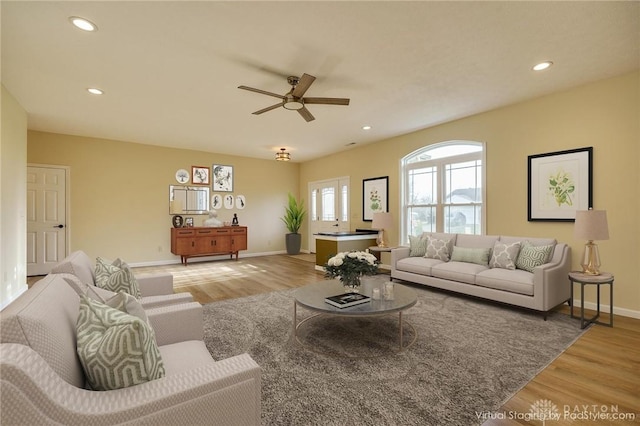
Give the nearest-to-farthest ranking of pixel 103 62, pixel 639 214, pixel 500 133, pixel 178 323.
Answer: pixel 178 323 < pixel 103 62 < pixel 639 214 < pixel 500 133

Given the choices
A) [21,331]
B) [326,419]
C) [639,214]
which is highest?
[639,214]

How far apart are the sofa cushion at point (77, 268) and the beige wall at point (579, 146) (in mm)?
4987

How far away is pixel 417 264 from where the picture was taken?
4.60 m

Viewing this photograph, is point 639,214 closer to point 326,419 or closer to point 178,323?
point 326,419

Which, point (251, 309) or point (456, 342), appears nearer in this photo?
point (456, 342)

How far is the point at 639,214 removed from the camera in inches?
131

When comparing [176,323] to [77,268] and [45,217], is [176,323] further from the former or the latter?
[45,217]

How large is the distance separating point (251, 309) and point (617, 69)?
4908mm

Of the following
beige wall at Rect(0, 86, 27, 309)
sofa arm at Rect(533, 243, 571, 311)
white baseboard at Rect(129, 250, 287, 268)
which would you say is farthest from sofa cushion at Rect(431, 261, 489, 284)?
beige wall at Rect(0, 86, 27, 309)

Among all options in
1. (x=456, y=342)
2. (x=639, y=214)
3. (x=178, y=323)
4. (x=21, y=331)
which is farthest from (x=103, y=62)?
(x=639, y=214)

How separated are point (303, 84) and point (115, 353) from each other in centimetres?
267

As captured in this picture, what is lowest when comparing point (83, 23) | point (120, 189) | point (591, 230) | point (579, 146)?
point (591, 230)

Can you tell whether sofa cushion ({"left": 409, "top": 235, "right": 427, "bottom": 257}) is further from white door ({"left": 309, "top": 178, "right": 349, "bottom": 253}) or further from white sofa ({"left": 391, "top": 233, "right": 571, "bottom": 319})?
white door ({"left": 309, "top": 178, "right": 349, "bottom": 253})

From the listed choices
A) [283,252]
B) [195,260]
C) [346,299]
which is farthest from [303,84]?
[283,252]
